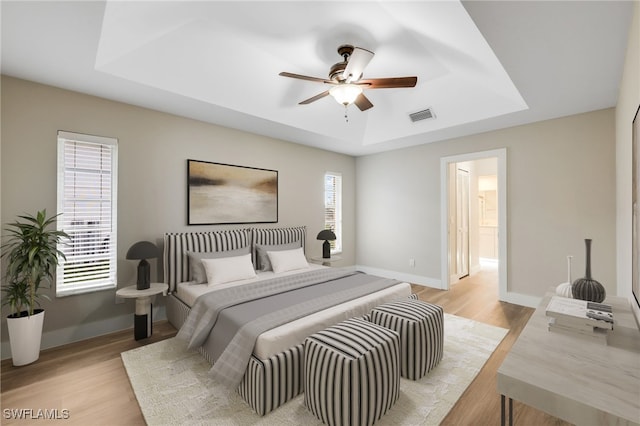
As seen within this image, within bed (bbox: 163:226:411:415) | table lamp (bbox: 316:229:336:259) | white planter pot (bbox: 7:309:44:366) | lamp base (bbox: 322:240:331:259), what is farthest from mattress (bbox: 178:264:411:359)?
lamp base (bbox: 322:240:331:259)

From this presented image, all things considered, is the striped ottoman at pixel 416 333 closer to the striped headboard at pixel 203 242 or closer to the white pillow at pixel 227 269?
the white pillow at pixel 227 269

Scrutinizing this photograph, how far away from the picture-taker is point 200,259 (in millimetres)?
3348

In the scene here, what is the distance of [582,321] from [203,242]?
3716 mm

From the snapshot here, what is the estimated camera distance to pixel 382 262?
582cm

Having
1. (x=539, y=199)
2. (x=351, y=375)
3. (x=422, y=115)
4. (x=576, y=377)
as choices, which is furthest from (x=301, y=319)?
(x=539, y=199)

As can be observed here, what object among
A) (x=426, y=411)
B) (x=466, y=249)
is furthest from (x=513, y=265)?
(x=426, y=411)

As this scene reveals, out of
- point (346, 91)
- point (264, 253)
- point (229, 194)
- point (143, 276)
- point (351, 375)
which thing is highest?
point (346, 91)

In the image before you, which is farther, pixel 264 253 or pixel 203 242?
pixel 264 253

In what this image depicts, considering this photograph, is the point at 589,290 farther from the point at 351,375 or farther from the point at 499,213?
the point at 499,213

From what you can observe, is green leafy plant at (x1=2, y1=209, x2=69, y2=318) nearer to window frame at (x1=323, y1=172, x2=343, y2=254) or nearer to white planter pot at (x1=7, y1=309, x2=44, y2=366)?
white planter pot at (x1=7, y1=309, x2=44, y2=366)

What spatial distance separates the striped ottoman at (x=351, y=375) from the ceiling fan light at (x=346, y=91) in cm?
202

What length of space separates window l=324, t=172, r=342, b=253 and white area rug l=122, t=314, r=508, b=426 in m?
3.30

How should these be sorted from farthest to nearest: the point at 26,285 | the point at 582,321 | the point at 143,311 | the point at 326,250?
1. the point at 326,250
2. the point at 143,311
3. the point at 26,285
4. the point at 582,321

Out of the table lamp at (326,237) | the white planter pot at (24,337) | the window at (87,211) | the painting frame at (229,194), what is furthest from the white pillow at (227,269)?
the table lamp at (326,237)
